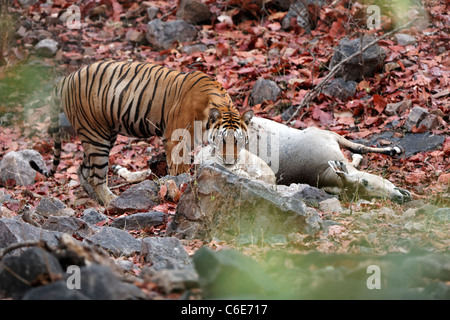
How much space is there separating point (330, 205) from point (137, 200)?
1997mm

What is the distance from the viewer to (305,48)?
10.3 metres

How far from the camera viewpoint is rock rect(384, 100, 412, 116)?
805cm

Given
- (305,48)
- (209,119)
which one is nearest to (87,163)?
(209,119)

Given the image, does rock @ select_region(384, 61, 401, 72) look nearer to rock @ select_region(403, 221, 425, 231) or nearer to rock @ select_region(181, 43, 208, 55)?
rock @ select_region(181, 43, 208, 55)

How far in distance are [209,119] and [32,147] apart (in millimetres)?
4586

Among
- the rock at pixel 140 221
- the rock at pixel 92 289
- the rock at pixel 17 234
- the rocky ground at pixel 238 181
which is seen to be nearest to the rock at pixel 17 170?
the rocky ground at pixel 238 181

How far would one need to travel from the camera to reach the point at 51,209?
6176 millimetres

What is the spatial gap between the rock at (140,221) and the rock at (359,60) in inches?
182

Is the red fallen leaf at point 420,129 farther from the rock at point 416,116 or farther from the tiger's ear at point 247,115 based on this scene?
the tiger's ear at point 247,115

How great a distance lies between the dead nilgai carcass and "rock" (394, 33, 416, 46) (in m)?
3.29

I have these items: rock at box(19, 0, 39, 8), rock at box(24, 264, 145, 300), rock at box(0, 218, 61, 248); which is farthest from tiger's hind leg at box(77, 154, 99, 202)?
rock at box(19, 0, 39, 8)

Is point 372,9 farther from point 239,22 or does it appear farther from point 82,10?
point 82,10

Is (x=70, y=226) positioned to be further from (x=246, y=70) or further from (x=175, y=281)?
(x=246, y=70)
